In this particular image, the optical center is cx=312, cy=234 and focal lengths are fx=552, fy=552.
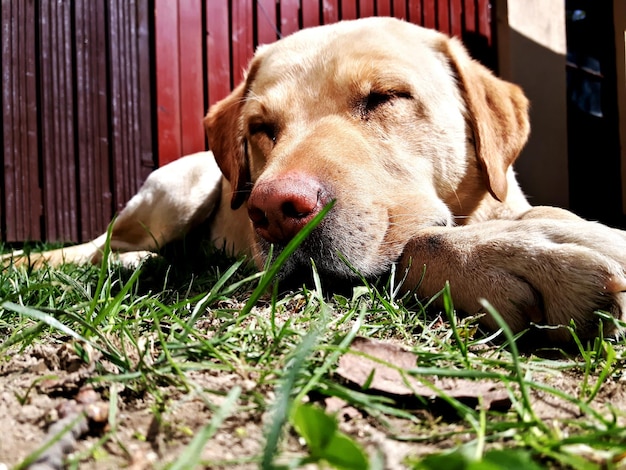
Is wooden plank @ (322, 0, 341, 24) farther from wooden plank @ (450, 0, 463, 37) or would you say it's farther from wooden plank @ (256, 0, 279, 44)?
wooden plank @ (450, 0, 463, 37)

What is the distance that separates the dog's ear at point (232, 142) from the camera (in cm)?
321

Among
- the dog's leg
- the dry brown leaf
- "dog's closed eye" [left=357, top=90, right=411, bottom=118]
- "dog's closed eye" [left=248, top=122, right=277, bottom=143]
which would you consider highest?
"dog's closed eye" [left=357, top=90, right=411, bottom=118]

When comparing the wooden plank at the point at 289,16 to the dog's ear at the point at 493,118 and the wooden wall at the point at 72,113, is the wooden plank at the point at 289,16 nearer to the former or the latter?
the wooden wall at the point at 72,113

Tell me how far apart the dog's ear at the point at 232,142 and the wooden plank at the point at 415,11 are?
14.6 feet

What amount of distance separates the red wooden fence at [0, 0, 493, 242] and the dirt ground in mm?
4558

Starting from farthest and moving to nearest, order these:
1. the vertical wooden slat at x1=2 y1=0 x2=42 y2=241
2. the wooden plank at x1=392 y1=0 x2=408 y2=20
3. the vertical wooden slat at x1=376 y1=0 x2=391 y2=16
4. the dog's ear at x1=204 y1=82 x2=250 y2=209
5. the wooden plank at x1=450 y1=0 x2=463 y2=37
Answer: the wooden plank at x1=450 y1=0 x2=463 y2=37 < the wooden plank at x1=392 y1=0 x2=408 y2=20 < the vertical wooden slat at x1=376 y1=0 x2=391 y2=16 < the vertical wooden slat at x1=2 y1=0 x2=42 y2=241 < the dog's ear at x1=204 y1=82 x2=250 y2=209

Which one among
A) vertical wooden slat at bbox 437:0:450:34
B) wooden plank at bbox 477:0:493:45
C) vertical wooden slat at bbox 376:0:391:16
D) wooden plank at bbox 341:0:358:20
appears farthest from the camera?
wooden plank at bbox 477:0:493:45

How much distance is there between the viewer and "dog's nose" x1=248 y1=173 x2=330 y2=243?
1.87 metres

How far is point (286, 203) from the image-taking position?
1.87 metres

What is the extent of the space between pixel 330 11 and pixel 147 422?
6.36 metres

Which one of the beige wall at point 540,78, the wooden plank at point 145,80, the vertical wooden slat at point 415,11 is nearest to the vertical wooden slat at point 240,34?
the wooden plank at point 145,80

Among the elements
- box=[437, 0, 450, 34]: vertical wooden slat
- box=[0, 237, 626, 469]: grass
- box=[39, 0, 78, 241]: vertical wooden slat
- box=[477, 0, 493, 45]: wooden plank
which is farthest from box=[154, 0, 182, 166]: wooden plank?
box=[477, 0, 493, 45]: wooden plank

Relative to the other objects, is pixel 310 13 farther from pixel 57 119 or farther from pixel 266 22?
pixel 57 119

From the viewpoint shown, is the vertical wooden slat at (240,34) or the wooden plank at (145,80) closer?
the wooden plank at (145,80)
